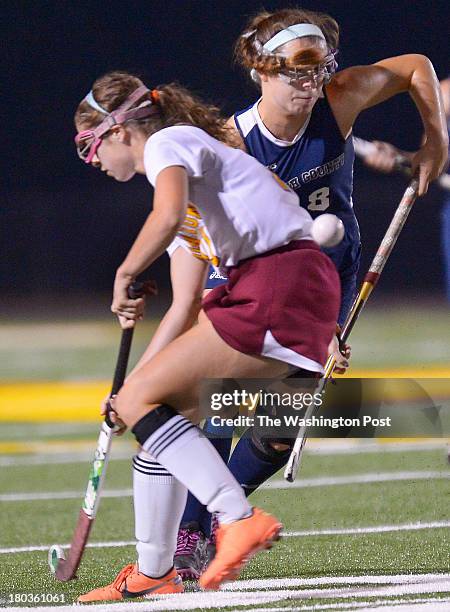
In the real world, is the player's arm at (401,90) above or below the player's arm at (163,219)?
below

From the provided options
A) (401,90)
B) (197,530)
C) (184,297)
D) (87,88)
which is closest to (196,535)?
(197,530)

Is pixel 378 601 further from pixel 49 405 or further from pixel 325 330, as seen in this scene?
pixel 49 405

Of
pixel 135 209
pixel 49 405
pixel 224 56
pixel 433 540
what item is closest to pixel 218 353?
pixel 433 540

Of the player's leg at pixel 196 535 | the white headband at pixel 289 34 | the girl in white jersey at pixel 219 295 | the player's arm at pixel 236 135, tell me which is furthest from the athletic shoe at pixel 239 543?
the white headband at pixel 289 34

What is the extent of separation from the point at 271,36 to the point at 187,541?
50.6 inches

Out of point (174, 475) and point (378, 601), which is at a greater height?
point (174, 475)

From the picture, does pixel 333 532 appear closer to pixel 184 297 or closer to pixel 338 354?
pixel 338 354

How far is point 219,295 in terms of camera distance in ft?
8.04

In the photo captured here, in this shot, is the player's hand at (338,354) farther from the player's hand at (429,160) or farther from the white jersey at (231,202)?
the white jersey at (231,202)

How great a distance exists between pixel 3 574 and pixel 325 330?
124 centimetres

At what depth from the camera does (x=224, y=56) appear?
38.8 ft

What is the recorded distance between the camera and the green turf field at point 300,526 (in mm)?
2637

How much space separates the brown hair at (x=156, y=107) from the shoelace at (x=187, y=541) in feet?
3.52

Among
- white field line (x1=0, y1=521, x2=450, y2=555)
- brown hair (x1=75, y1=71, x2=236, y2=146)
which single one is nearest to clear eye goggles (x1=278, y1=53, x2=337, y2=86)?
brown hair (x1=75, y1=71, x2=236, y2=146)
